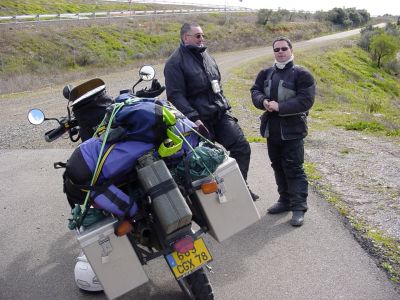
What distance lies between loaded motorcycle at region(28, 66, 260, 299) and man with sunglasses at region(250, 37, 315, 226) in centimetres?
151

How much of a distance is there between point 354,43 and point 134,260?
1891 inches

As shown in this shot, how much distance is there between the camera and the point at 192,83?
177 inches

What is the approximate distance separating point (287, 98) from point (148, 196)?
2230mm

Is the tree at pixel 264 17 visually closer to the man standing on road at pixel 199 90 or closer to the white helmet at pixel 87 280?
the man standing on road at pixel 199 90

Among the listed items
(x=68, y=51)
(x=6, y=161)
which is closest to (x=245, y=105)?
(x=6, y=161)

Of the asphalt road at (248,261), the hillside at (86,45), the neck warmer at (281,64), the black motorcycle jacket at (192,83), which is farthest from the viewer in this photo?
the hillside at (86,45)

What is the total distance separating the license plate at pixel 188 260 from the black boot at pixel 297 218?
1779 mm

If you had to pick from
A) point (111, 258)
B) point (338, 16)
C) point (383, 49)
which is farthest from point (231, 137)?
point (338, 16)

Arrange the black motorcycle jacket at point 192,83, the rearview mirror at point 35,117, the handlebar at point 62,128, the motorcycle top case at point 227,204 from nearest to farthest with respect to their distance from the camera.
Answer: the motorcycle top case at point 227,204 < the rearview mirror at point 35,117 < the handlebar at point 62,128 < the black motorcycle jacket at point 192,83

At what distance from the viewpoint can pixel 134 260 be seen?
293 cm

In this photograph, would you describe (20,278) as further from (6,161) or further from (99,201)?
(6,161)

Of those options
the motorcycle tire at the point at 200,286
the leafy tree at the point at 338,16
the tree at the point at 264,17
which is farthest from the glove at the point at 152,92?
the leafy tree at the point at 338,16

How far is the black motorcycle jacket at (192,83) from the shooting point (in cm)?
442

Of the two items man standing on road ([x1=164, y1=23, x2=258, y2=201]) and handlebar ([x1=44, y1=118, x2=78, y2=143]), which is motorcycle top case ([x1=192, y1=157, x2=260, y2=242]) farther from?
handlebar ([x1=44, y1=118, x2=78, y2=143])
